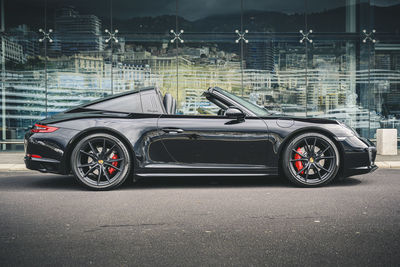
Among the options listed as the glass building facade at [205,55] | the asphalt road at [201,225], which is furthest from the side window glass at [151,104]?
the glass building facade at [205,55]

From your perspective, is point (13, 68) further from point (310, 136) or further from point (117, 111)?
point (310, 136)

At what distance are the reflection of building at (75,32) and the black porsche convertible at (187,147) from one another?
311 inches

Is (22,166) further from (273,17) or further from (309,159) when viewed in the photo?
(273,17)

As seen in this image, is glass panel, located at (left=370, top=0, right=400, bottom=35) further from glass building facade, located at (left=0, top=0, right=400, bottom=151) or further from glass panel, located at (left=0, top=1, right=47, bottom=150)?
glass panel, located at (left=0, top=1, right=47, bottom=150)

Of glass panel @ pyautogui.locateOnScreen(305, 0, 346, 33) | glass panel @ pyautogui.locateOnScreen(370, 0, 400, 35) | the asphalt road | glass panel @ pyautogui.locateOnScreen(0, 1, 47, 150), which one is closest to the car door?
the asphalt road

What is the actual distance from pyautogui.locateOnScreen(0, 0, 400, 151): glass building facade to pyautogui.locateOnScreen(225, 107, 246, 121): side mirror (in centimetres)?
721

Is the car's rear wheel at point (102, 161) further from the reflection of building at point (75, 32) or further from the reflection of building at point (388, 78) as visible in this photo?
the reflection of building at point (388, 78)

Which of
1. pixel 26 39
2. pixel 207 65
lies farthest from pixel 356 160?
pixel 26 39

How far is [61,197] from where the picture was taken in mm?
5195

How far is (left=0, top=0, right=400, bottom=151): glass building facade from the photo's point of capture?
13.0 metres

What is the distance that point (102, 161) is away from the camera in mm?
5496

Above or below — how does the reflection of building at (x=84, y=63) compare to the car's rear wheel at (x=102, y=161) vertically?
above

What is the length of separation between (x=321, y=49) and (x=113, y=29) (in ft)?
20.4

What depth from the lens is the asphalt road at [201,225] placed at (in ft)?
9.82
